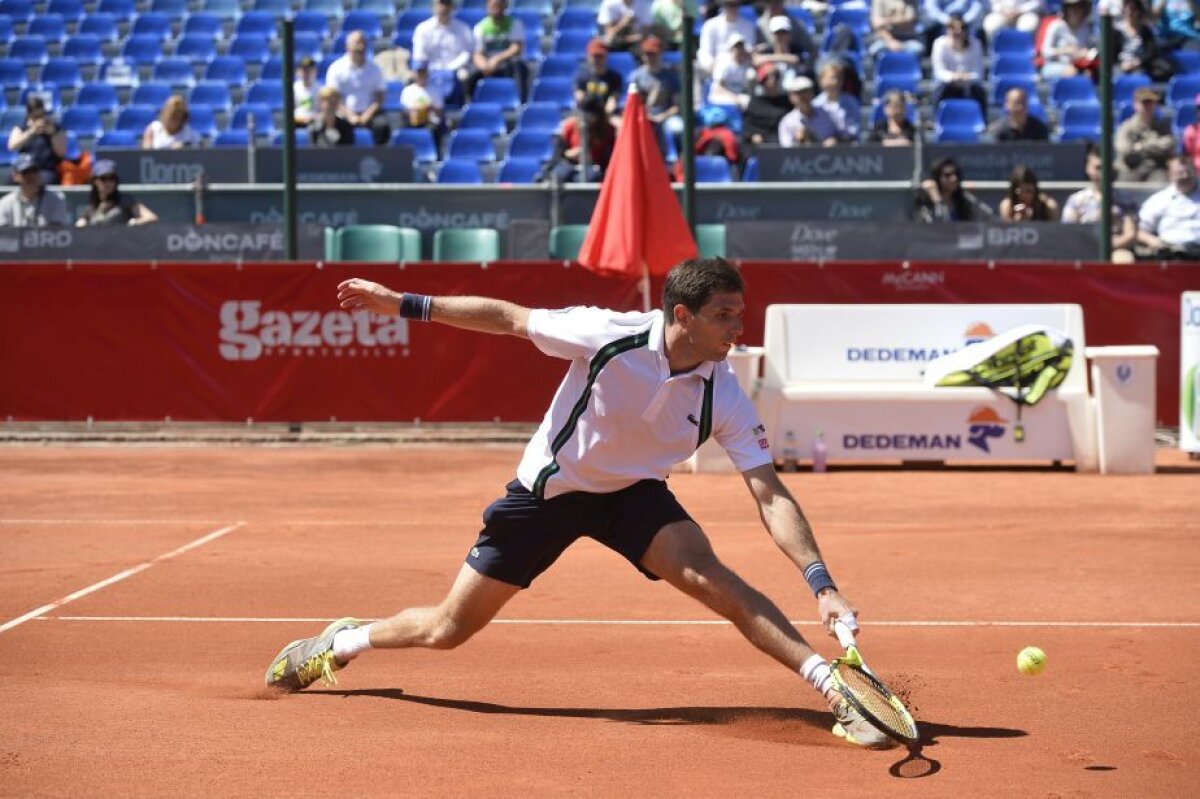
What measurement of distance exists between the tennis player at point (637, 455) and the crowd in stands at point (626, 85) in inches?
473

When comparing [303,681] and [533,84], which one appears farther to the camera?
[533,84]

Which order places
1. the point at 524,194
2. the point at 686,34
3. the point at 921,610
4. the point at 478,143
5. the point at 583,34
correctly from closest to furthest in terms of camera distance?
the point at 921,610
the point at 686,34
the point at 524,194
the point at 478,143
the point at 583,34

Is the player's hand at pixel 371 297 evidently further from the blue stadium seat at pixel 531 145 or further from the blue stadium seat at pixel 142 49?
the blue stadium seat at pixel 142 49

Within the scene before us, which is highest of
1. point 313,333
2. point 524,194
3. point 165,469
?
point 524,194

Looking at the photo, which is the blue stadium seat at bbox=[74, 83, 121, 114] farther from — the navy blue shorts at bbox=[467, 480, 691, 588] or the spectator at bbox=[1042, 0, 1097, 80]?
the navy blue shorts at bbox=[467, 480, 691, 588]

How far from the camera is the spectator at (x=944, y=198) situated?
18.0 metres

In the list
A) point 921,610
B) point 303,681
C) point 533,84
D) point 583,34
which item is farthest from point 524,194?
point 303,681

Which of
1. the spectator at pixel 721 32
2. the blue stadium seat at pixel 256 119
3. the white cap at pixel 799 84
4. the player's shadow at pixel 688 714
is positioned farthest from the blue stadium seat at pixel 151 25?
the player's shadow at pixel 688 714

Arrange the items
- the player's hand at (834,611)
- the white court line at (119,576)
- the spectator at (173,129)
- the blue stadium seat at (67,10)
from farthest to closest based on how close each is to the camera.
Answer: the blue stadium seat at (67,10), the spectator at (173,129), the white court line at (119,576), the player's hand at (834,611)

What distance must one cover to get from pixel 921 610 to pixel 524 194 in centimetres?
1059

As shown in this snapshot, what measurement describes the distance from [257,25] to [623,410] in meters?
21.2

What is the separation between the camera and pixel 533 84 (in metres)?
22.9

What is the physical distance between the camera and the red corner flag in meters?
15.7

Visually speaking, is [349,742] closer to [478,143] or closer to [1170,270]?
[1170,270]
